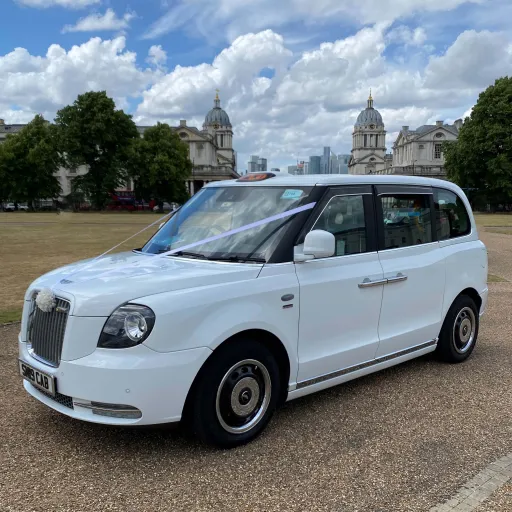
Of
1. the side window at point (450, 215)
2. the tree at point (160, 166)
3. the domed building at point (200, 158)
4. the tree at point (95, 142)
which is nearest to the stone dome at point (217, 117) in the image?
the domed building at point (200, 158)

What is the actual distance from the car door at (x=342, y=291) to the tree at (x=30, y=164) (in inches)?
2854

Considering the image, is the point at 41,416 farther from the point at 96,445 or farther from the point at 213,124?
the point at 213,124

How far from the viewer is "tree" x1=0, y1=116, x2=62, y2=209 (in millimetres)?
70188

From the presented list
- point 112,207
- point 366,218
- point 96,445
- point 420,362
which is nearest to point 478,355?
point 420,362

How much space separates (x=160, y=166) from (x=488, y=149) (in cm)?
4235

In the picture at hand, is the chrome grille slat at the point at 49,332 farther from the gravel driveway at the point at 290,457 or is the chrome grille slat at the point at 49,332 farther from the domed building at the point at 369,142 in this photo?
the domed building at the point at 369,142

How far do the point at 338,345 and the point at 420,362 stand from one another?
2.09 meters

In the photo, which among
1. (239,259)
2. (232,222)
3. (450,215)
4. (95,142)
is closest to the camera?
(239,259)

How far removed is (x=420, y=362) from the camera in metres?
5.91

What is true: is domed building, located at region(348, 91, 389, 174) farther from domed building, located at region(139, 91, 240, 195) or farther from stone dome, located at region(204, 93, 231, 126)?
domed building, located at region(139, 91, 240, 195)

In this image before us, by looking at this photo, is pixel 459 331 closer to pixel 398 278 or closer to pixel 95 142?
pixel 398 278

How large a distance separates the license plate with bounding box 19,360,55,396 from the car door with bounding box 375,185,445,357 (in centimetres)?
279

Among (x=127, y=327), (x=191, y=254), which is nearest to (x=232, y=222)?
(x=191, y=254)

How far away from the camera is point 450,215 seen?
5762mm
